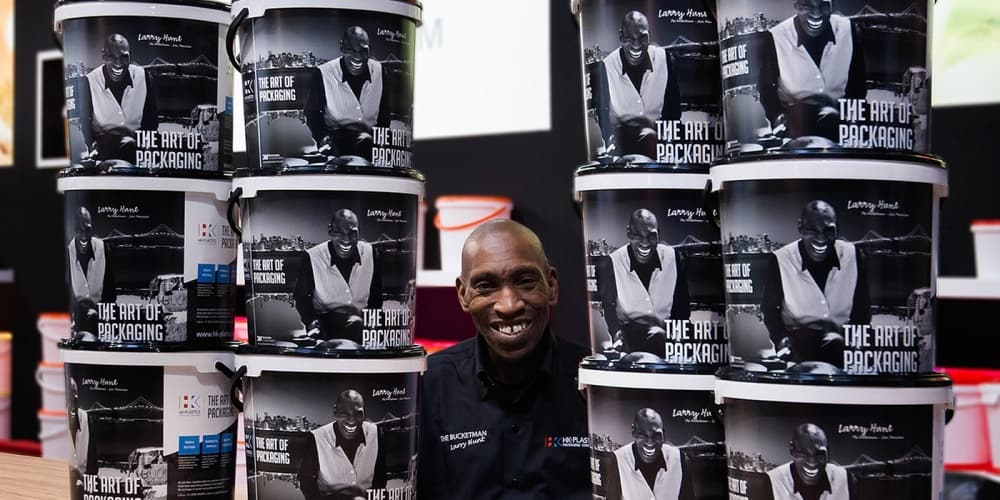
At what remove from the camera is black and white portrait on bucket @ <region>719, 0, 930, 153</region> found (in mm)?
1474

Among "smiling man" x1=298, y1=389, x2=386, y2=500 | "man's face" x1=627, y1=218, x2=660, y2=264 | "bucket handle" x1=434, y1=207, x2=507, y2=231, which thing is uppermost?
"bucket handle" x1=434, y1=207, x2=507, y2=231

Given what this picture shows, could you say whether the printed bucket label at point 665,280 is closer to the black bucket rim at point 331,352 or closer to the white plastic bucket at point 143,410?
the black bucket rim at point 331,352

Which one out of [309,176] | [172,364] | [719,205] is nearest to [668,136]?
[719,205]

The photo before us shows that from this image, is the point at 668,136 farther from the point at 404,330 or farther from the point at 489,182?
the point at 489,182

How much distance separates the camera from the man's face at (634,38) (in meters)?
1.69

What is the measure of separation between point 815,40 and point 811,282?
0.32 metres

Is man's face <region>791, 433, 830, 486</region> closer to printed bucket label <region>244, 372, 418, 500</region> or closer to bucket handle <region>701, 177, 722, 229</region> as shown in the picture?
bucket handle <region>701, 177, 722, 229</region>

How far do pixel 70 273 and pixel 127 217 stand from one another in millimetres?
166

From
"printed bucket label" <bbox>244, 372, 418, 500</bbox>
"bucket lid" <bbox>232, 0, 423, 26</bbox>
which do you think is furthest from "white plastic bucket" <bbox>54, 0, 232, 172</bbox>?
"printed bucket label" <bbox>244, 372, 418, 500</bbox>

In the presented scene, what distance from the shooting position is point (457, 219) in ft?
11.8

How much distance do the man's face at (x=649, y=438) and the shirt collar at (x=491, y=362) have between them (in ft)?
4.01

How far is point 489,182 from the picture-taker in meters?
4.14

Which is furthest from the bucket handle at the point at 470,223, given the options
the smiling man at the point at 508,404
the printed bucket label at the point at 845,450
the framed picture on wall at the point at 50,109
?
the framed picture on wall at the point at 50,109

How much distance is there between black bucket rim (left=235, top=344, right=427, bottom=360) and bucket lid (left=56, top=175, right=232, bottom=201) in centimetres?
31
